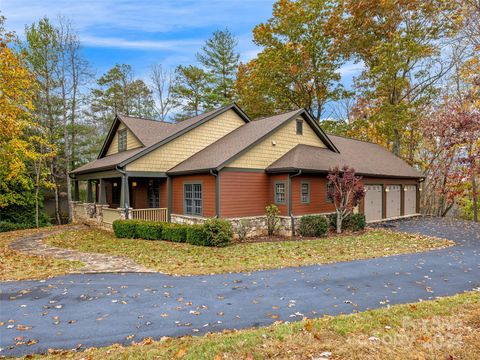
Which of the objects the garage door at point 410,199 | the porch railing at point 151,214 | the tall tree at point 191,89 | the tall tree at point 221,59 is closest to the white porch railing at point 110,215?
the porch railing at point 151,214

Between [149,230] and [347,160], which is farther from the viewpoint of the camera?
[347,160]

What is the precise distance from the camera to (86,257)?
10422 mm

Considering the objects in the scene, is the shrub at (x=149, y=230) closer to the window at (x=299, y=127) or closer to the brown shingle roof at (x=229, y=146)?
the brown shingle roof at (x=229, y=146)

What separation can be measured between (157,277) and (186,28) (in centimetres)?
1640

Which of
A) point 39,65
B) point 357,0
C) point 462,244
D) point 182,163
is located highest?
point 357,0

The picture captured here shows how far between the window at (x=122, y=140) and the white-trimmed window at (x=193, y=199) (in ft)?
20.3

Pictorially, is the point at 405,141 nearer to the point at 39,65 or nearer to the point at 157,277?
the point at 157,277

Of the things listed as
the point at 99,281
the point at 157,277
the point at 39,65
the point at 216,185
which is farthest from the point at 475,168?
the point at 39,65

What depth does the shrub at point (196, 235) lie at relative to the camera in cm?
1225

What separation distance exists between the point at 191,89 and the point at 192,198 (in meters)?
23.1

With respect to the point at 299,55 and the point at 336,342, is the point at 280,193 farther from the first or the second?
the point at 299,55

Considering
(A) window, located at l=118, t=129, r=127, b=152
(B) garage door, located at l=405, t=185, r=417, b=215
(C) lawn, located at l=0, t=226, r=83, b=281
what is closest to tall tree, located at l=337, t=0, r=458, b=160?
(B) garage door, located at l=405, t=185, r=417, b=215

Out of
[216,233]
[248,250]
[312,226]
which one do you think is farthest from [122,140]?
[312,226]

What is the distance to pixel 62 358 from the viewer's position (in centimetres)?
406
